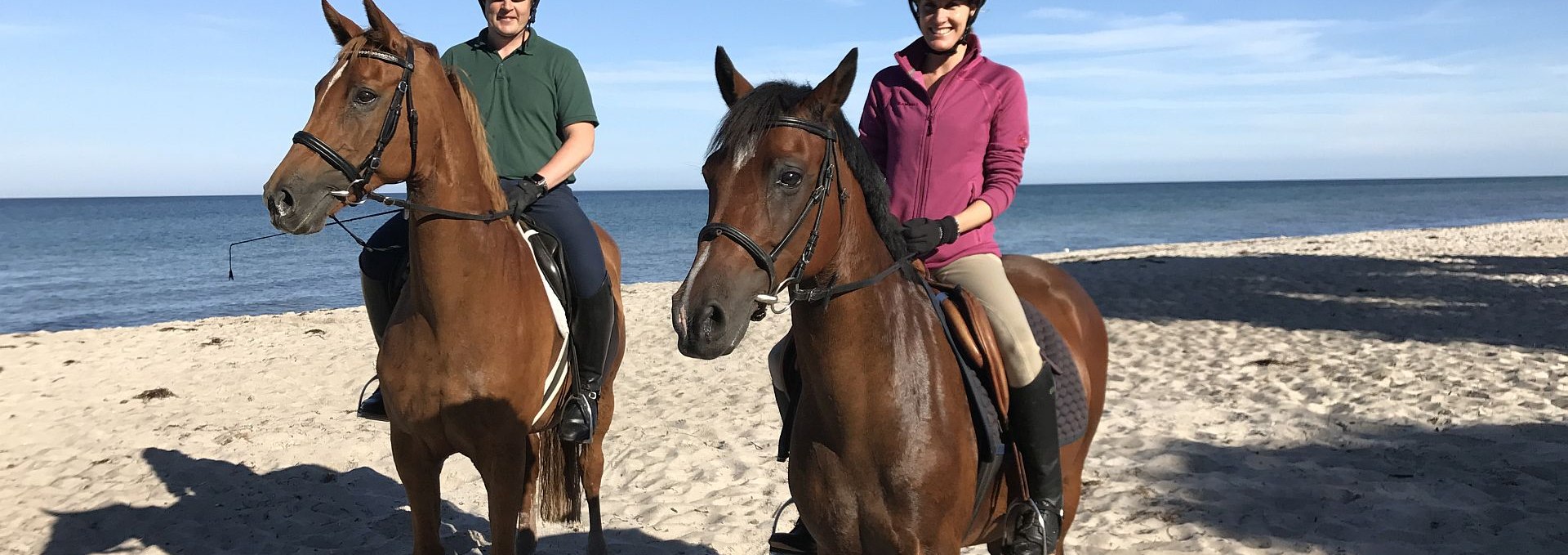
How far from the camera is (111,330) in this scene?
13.8m

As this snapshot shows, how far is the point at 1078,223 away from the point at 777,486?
56.6 meters

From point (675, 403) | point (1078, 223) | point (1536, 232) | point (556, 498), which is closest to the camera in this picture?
point (556, 498)

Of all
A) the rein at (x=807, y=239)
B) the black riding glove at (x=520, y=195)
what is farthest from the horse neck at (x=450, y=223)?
the rein at (x=807, y=239)

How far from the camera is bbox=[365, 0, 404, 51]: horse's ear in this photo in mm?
3396

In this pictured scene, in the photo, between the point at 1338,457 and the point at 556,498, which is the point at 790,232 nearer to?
the point at 556,498

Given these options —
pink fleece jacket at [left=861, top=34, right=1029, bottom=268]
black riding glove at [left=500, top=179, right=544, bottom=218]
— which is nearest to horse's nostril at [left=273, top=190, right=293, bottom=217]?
black riding glove at [left=500, top=179, right=544, bottom=218]

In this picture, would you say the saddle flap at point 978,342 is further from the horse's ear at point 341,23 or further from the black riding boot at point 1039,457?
the horse's ear at point 341,23

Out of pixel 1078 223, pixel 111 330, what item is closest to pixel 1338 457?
pixel 111 330

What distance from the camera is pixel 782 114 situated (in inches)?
91.3

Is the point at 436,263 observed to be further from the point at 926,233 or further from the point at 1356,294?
the point at 1356,294

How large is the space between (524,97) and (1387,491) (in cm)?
499

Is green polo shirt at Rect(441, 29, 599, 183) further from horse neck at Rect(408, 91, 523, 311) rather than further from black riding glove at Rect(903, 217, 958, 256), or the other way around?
black riding glove at Rect(903, 217, 958, 256)

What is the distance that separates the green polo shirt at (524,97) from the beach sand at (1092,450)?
87.7 inches

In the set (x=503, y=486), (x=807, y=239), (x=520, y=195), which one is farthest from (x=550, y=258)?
(x=807, y=239)
